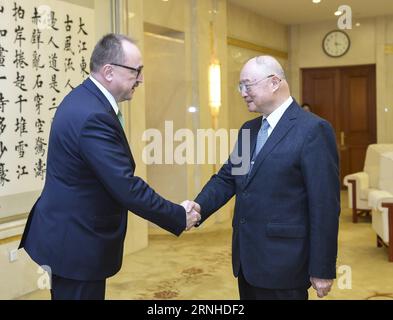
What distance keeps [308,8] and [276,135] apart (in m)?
7.41

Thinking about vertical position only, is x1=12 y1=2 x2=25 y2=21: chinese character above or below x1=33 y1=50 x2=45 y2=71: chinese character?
above

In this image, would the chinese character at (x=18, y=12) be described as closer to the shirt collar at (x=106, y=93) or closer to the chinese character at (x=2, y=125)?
the chinese character at (x=2, y=125)

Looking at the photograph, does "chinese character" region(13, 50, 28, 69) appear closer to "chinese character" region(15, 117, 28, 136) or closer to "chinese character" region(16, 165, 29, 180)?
"chinese character" region(15, 117, 28, 136)

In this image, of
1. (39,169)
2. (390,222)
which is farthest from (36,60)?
A: (390,222)

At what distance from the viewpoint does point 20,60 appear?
420cm

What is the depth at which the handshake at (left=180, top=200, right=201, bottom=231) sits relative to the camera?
8.22 ft

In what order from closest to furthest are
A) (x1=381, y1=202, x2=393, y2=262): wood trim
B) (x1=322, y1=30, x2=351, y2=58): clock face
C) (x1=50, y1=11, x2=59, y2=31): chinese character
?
(x1=50, y1=11, x2=59, y2=31): chinese character < (x1=381, y1=202, x2=393, y2=262): wood trim < (x1=322, y1=30, x2=351, y2=58): clock face

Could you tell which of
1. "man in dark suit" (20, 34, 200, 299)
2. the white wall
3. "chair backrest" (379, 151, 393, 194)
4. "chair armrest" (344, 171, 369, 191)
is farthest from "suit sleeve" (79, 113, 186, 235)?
the white wall

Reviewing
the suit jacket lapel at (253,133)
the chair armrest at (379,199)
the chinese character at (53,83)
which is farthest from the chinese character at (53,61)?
the chair armrest at (379,199)

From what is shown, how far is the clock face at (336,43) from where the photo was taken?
1020 centimetres

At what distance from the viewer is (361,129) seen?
1032cm

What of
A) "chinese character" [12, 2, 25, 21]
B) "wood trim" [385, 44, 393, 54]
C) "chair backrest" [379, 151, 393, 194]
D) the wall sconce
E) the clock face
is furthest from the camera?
the clock face

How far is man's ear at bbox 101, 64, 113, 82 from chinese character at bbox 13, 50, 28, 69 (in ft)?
7.27
